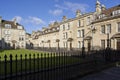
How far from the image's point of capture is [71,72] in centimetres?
810

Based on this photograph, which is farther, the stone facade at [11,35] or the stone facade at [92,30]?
the stone facade at [11,35]

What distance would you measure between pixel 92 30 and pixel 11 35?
125ft

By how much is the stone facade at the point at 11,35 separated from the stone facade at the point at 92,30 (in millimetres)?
17291

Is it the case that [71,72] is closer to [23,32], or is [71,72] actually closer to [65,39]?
[65,39]

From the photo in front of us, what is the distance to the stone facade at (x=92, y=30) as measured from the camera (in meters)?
29.4

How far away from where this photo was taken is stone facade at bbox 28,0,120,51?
2944cm

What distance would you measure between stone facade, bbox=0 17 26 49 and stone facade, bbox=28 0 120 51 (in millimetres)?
17291

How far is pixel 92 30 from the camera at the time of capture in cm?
3406

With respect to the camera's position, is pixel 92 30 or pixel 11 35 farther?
pixel 11 35

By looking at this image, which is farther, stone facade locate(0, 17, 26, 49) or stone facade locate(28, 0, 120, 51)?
stone facade locate(0, 17, 26, 49)

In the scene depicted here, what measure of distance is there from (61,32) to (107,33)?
2135 cm

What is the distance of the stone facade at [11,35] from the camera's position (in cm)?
5856

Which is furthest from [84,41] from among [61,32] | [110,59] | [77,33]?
[110,59]

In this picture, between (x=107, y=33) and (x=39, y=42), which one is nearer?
(x=107, y=33)
